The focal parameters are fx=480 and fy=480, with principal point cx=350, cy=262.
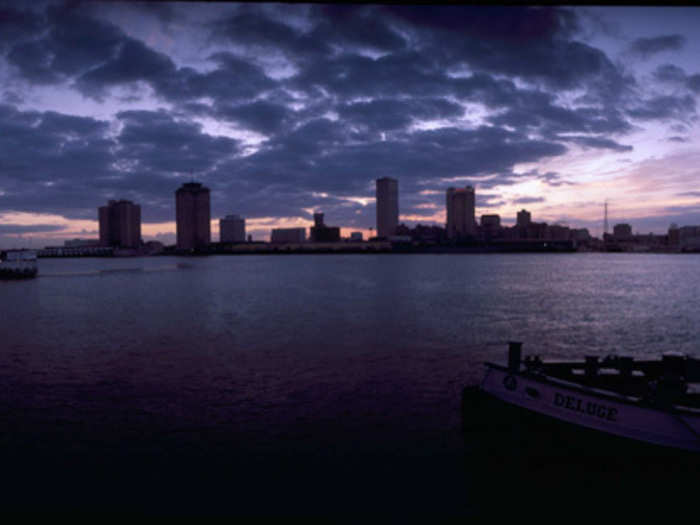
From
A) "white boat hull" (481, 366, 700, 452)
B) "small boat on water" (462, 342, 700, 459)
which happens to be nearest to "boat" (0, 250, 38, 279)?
"small boat on water" (462, 342, 700, 459)

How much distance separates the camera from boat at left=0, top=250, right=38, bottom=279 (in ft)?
473

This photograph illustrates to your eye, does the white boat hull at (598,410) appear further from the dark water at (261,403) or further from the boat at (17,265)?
the boat at (17,265)

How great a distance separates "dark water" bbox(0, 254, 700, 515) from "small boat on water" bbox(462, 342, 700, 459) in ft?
7.36

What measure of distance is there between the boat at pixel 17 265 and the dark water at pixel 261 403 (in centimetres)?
11064

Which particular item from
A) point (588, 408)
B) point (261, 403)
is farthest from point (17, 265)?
point (588, 408)

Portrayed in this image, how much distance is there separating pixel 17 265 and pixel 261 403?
162m

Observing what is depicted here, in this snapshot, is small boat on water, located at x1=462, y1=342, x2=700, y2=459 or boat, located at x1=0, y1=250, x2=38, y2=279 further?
boat, located at x1=0, y1=250, x2=38, y2=279

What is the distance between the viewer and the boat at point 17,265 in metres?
144

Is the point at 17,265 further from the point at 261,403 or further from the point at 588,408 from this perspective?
the point at 588,408

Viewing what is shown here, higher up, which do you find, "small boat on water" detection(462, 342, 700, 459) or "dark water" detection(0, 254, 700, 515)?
"small boat on water" detection(462, 342, 700, 459)

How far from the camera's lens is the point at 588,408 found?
13375 mm

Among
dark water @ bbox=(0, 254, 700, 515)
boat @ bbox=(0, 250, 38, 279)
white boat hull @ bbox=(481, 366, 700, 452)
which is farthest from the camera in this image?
boat @ bbox=(0, 250, 38, 279)

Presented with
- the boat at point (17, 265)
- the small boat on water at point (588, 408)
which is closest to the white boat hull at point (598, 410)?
the small boat on water at point (588, 408)

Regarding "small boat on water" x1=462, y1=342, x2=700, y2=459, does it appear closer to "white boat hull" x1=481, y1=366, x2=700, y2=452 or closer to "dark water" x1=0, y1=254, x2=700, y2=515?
"white boat hull" x1=481, y1=366, x2=700, y2=452
